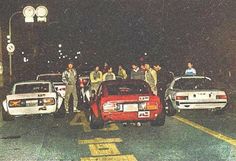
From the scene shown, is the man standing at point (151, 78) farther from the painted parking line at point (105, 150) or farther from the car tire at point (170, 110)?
the painted parking line at point (105, 150)

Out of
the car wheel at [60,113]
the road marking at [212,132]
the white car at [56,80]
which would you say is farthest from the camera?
the white car at [56,80]

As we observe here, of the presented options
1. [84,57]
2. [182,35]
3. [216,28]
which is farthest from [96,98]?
→ [84,57]

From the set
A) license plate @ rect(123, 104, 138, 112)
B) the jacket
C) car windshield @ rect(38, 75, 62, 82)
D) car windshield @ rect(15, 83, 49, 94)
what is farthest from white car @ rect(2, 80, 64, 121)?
car windshield @ rect(38, 75, 62, 82)

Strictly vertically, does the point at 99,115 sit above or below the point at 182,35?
below

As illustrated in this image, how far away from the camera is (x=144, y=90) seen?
10.9 metres

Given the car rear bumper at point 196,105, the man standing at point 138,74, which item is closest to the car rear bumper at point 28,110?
the car rear bumper at point 196,105

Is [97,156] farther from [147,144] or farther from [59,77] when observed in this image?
[59,77]

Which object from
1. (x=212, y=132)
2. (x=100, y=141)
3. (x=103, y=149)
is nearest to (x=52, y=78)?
(x=100, y=141)

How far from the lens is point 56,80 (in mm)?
17641

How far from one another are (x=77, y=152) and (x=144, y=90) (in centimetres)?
379

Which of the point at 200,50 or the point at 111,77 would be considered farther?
the point at 200,50

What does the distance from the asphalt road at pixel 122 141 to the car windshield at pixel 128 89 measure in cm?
89

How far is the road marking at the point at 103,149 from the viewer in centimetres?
737

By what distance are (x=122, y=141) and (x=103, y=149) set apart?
906 millimetres
